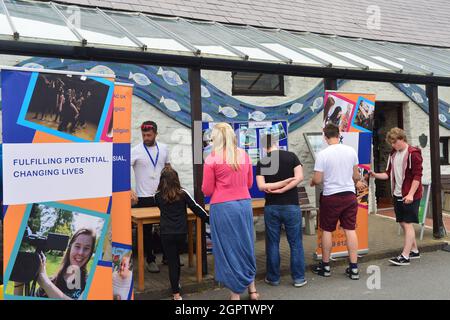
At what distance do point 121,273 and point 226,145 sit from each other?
1.48 meters

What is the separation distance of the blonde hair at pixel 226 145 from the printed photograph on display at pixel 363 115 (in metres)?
2.49

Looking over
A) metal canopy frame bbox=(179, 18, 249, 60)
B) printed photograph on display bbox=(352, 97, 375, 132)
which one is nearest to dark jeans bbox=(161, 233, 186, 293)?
metal canopy frame bbox=(179, 18, 249, 60)

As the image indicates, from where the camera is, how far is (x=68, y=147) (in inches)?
143

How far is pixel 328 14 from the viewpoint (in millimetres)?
10023

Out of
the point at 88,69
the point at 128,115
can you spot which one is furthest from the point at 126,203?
the point at 88,69

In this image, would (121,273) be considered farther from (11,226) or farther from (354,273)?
(354,273)

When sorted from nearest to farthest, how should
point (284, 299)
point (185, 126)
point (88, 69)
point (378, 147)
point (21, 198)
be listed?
point (21, 198), point (284, 299), point (88, 69), point (185, 126), point (378, 147)

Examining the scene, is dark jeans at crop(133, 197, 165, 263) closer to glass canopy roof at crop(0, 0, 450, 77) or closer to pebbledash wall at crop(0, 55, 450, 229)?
pebbledash wall at crop(0, 55, 450, 229)

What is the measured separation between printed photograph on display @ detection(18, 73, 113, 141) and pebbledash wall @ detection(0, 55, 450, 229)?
305cm

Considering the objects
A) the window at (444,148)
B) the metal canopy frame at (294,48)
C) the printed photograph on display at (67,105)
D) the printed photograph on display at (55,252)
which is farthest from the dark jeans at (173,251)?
the window at (444,148)

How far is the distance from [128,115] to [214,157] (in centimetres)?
87

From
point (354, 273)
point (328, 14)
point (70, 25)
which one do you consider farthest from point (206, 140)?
point (328, 14)

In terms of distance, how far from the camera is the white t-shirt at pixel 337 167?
5.21m
